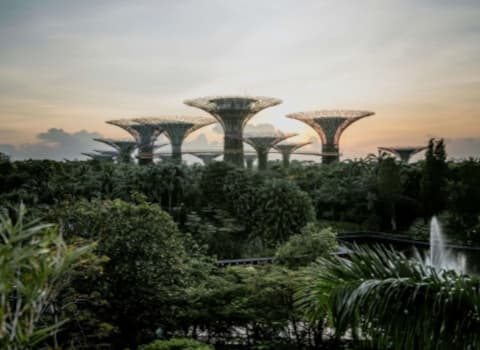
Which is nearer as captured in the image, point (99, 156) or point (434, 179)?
point (434, 179)

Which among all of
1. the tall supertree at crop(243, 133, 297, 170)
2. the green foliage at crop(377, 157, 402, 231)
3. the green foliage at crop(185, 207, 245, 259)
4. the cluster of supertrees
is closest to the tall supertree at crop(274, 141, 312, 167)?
the cluster of supertrees

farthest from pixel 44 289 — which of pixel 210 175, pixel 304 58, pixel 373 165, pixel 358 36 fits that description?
pixel 373 165

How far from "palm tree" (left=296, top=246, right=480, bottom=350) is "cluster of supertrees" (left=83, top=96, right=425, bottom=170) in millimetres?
28608

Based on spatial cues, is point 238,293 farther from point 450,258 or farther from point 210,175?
point 210,175

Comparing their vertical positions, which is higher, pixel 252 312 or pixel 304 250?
pixel 304 250

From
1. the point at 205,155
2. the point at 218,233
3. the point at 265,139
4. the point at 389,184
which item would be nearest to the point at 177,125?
the point at 265,139

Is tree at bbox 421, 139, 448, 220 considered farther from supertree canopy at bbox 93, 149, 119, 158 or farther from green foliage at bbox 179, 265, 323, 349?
supertree canopy at bbox 93, 149, 119, 158

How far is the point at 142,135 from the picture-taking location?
1576 inches

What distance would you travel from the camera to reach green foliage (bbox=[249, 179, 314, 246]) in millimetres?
16266

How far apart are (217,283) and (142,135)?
3432 centimetres

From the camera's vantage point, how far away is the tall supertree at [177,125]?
38281 millimetres

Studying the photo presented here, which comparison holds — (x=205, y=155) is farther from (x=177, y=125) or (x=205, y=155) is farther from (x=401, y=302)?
(x=401, y=302)

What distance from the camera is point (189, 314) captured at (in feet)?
20.8

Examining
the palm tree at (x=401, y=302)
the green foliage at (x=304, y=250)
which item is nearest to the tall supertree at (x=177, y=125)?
the green foliage at (x=304, y=250)
